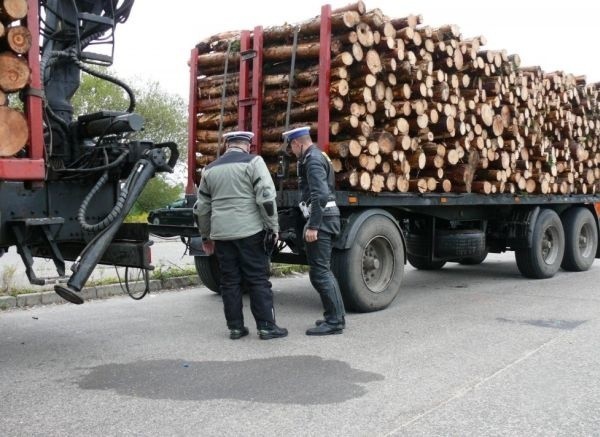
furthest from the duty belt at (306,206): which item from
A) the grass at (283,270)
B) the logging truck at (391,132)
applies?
the grass at (283,270)

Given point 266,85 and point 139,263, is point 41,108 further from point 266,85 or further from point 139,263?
point 266,85

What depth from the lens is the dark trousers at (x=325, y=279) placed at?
591 centimetres

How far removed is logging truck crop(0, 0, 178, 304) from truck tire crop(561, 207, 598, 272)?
730 cm

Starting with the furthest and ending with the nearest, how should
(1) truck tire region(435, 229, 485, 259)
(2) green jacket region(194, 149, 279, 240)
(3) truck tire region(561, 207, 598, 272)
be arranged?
1. (3) truck tire region(561, 207, 598, 272)
2. (1) truck tire region(435, 229, 485, 259)
3. (2) green jacket region(194, 149, 279, 240)

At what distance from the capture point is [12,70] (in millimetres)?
4305

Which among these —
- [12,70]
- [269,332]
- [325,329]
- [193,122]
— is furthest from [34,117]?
[193,122]

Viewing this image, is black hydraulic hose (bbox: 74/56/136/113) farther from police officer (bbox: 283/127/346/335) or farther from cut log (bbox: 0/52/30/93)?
police officer (bbox: 283/127/346/335)

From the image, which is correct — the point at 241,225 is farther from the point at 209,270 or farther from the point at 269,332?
the point at 209,270

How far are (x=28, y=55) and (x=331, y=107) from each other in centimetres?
312

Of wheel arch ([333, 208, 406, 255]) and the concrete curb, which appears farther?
the concrete curb

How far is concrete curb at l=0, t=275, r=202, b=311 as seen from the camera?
7.35 meters

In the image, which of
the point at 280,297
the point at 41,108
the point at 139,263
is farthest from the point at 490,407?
the point at 280,297

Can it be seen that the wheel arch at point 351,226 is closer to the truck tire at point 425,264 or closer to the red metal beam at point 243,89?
the red metal beam at point 243,89

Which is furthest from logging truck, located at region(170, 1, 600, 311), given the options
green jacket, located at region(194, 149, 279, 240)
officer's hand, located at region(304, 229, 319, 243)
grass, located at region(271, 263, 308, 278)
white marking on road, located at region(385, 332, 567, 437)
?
grass, located at region(271, 263, 308, 278)
